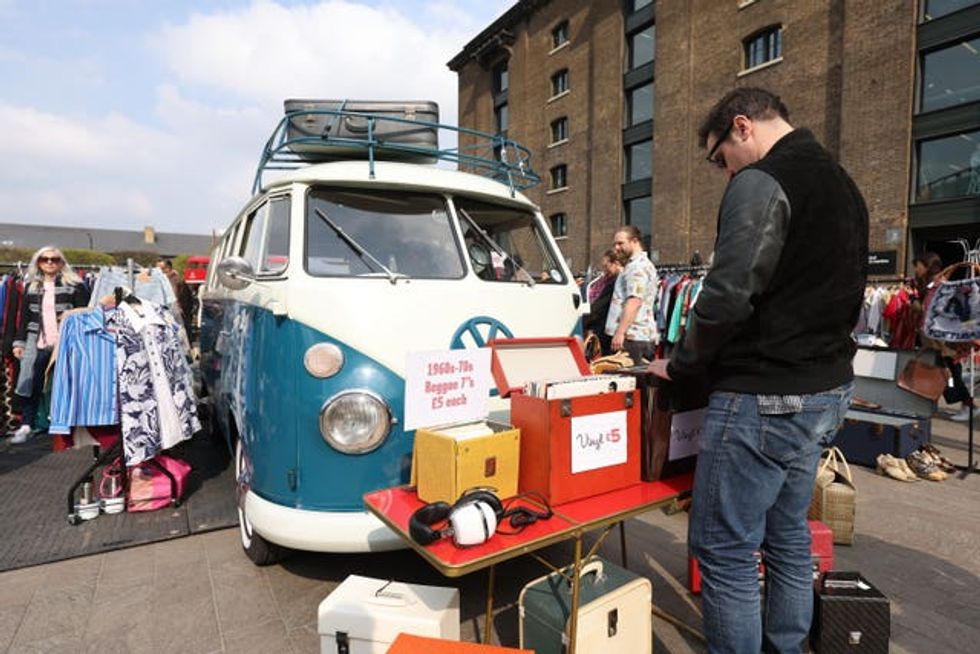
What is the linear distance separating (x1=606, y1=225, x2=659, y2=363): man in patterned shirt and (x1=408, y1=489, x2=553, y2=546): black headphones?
3.41m

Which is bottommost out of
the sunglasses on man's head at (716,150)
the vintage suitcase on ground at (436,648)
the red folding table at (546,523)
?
the vintage suitcase on ground at (436,648)

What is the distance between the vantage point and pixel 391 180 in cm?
315

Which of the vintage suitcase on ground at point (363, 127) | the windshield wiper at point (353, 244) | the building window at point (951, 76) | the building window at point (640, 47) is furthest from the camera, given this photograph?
the building window at point (640, 47)

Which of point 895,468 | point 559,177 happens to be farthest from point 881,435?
Result: point 559,177

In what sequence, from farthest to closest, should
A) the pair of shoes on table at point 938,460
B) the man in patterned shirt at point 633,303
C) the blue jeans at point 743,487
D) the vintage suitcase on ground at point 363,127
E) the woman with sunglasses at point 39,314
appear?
the woman with sunglasses at point 39,314 → the man in patterned shirt at point 633,303 → the pair of shoes on table at point 938,460 → the vintage suitcase on ground at point 363,127 → the blue jeans at point 743,487

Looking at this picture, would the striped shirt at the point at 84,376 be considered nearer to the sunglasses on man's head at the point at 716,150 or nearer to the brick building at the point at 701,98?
the sunglasses on man's head at the point at 716,150

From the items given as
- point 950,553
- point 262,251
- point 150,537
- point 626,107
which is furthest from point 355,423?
point 626,107

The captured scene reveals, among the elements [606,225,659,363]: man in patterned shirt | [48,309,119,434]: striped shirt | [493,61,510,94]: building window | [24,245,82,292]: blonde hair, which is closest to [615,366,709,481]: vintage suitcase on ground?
[606,225,659,363]: man in patterned shirt

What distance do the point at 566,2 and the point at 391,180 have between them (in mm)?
26661

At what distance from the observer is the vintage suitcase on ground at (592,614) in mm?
2145

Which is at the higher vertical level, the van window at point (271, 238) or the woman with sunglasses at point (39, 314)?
the van window at point (271, 238)

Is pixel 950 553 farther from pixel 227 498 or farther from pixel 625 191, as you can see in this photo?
pixel 625 191

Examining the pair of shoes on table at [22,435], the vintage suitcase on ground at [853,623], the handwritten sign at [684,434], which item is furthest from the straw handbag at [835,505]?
the pair of shoes on table at [22,435]

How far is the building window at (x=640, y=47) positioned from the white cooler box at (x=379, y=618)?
23.8 meters
